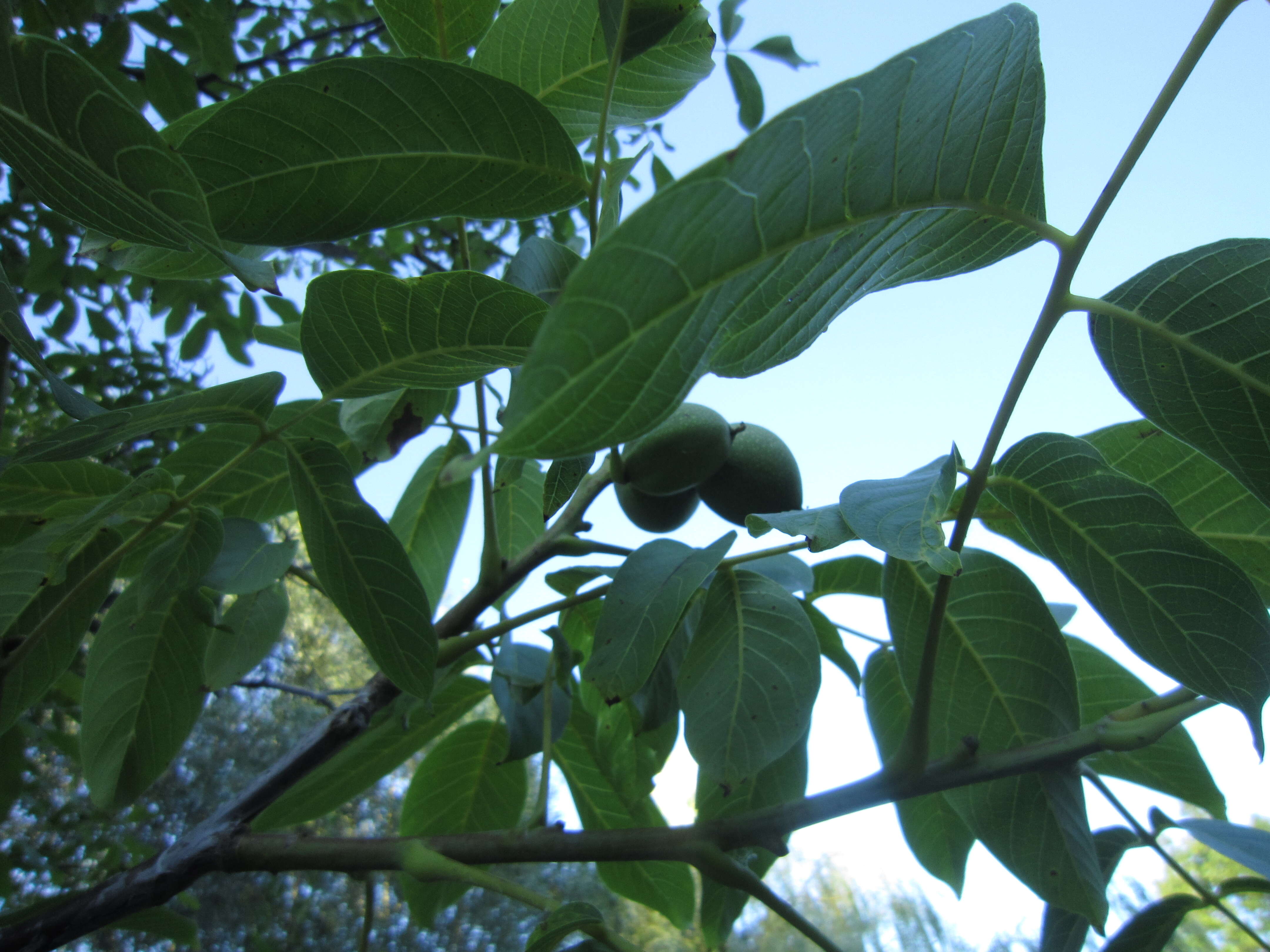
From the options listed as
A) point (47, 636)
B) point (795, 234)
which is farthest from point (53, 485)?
point (795, 234)

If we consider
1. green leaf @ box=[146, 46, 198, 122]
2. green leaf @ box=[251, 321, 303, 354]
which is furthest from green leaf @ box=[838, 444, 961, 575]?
green leaf @ box=[146, 46, 198, 122]

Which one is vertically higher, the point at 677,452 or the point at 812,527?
the point at 677,452

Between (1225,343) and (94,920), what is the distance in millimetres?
952

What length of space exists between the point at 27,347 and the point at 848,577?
73 cm

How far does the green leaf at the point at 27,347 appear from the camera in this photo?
0.47 metres

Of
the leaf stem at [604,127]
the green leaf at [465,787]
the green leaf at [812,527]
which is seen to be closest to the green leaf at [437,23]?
the leaf stem at [604,127]

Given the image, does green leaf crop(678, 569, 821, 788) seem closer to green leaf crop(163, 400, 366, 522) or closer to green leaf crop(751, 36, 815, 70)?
green leaf crop(163, 400, 366, 522)

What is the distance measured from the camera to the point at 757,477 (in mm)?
831

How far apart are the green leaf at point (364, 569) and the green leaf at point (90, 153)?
0.24 metres

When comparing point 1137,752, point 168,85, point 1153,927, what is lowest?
point 1153,927

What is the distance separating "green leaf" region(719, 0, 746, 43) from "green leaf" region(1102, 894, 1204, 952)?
3.89 feet

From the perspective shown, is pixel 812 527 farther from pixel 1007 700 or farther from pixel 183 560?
pixel 183 560

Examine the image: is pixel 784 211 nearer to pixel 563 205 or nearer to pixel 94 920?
pixel 563 205

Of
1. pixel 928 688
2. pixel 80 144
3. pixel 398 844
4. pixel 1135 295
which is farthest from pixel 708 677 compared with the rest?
pixel 80 144
